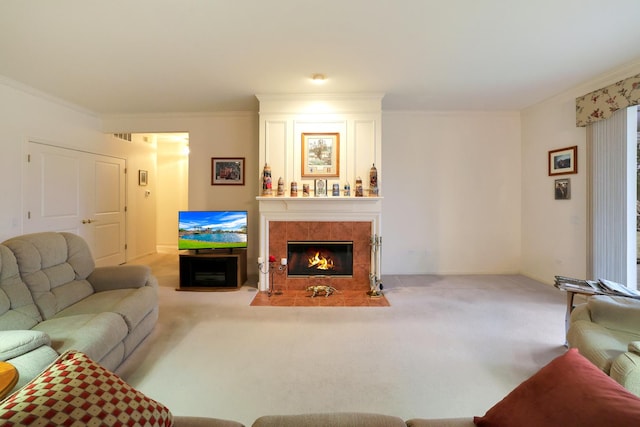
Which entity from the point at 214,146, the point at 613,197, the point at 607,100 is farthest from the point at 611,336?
the point at 214,146

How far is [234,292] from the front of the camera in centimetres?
404

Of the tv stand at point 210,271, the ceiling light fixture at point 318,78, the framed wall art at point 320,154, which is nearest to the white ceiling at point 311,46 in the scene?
the ceiling light fixture at point 318,78

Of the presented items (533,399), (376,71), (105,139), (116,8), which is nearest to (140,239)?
(105,139)

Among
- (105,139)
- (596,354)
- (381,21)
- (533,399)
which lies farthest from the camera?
(105,139)

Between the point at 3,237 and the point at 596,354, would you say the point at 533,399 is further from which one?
the point at 3,237

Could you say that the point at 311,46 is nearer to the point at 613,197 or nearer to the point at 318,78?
the point at 318,78

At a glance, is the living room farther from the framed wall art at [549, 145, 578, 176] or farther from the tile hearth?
the tile hearth

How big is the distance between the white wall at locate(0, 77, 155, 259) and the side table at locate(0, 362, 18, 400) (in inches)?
124

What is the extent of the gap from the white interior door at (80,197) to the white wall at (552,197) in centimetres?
701

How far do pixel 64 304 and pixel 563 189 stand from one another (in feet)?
18.9

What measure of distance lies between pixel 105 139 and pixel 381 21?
4954 millimetres

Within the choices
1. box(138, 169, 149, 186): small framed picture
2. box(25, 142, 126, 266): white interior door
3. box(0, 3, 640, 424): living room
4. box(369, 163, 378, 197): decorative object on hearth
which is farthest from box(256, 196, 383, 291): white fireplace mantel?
box(138, 169, 149, 186): small framed picture

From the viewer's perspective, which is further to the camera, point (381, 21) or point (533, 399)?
point (381, 21)

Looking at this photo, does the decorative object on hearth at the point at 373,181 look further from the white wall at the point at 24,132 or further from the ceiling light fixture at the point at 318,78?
the white wall at the point at 24,132
